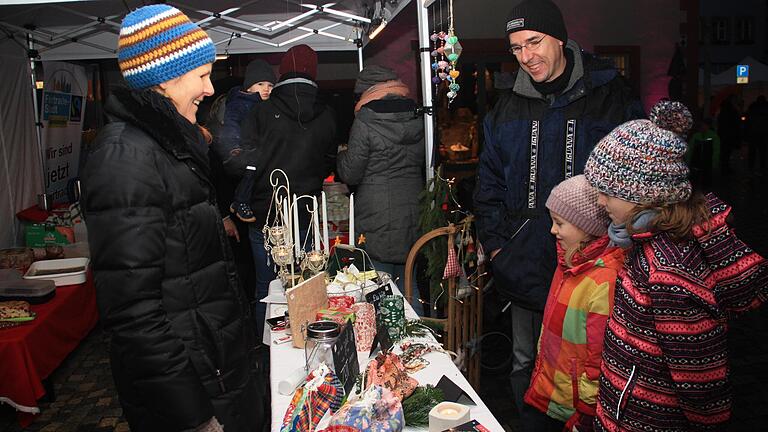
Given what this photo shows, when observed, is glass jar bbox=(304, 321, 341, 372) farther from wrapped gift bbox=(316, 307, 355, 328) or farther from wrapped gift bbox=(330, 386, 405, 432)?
wrapped gift bbox=(330, 386, 405, 432)

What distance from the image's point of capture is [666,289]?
1.65 meters

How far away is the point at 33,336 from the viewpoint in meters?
3.75

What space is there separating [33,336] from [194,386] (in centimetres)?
253

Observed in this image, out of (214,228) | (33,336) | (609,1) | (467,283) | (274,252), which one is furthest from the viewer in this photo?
(609,1)

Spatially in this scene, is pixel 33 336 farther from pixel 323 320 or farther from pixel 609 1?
pixel 609 1

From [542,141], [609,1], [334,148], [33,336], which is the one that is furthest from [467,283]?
[609,1]

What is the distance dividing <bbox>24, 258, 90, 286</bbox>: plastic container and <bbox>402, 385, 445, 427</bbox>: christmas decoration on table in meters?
3.55

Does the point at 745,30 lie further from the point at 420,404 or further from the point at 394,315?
the point at 420,404

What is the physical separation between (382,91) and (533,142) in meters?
1.39

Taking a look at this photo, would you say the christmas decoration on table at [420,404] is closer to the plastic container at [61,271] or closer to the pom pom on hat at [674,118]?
the pom pom on hat at [674,118]

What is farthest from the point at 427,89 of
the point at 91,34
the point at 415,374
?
the point at 91,34

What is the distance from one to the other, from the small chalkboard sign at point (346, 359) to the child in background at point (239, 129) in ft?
6.77

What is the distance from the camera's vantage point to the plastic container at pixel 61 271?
458 cm

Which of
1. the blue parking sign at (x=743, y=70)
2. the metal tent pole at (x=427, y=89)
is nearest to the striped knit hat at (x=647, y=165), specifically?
the metal tent pole at (x=427, y=89)
